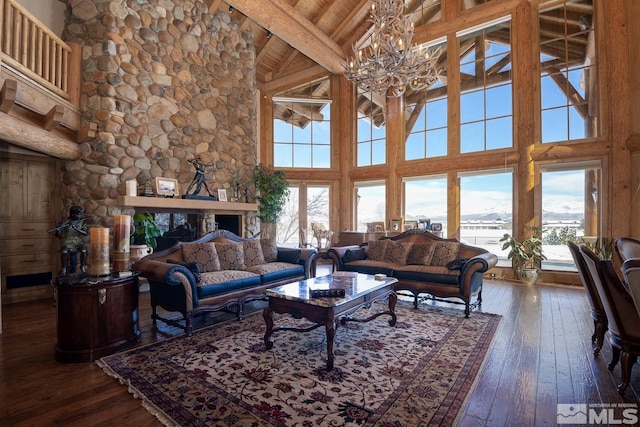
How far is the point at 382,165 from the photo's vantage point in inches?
303

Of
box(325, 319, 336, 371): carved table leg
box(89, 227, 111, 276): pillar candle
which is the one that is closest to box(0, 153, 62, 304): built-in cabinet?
box(89, 227, 111, 276): pillar candle

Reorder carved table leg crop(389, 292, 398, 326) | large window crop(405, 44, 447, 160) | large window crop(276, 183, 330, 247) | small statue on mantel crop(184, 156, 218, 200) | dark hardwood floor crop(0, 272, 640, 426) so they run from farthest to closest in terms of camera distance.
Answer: large window crop(276, 183, 330, 247) → large window crop(405, 44, 447, 160) → small statue on mantel crop(184, 156, 218, 200) → carved table leg crop(389, 292, 398, 326) → dark hardwood floor crop(0, 272, 640, 426)

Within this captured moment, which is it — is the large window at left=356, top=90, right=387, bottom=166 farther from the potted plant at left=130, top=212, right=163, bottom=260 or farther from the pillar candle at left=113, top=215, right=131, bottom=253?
the pillar candle at left=113, top=215, right=131, bottom=253

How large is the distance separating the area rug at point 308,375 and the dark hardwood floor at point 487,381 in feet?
0.39

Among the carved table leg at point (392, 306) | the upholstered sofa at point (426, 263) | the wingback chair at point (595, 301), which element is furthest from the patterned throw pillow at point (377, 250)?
the wingback chair at point (595, 301)

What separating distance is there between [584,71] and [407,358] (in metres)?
6.17

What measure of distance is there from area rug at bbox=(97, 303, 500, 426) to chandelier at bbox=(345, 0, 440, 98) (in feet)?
9.80

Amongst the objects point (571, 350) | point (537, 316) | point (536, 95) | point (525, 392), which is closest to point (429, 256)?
point (537, 316)

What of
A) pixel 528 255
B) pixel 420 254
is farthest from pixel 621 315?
pixel 528 255

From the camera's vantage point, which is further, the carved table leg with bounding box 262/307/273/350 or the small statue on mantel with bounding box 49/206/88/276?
the small statue on mantel with bounding box 49/206/88/276

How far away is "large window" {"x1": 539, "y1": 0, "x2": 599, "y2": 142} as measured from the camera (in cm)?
552

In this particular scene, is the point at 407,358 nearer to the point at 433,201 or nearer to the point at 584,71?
the point at 433,201

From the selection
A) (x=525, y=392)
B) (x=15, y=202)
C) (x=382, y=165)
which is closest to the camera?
→ (x=525, y=392)

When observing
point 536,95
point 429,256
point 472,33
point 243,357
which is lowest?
point 243,357
